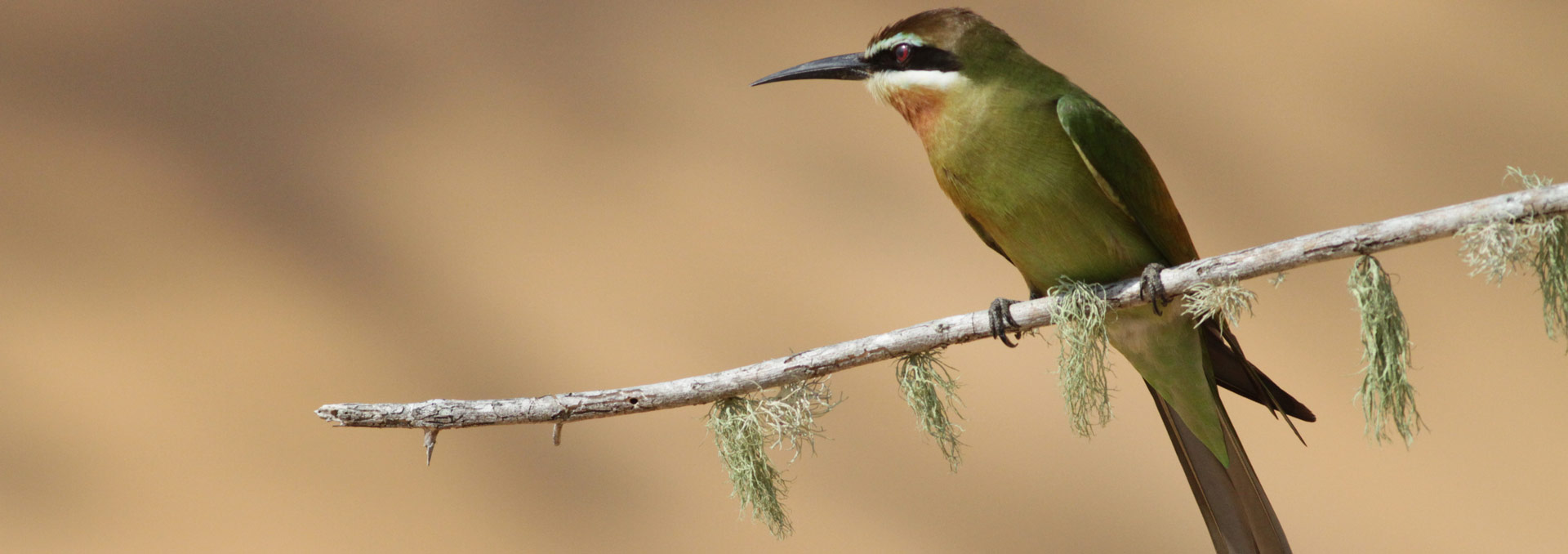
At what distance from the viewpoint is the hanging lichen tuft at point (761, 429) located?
40.4 inches

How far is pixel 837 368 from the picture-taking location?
1017 millimetres

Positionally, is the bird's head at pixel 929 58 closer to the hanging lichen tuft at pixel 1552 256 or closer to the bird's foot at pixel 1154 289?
the bird's foot at pixel 1154 289

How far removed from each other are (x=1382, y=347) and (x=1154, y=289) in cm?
20

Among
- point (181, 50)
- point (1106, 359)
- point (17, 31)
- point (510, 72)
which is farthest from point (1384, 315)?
point (17, 31)

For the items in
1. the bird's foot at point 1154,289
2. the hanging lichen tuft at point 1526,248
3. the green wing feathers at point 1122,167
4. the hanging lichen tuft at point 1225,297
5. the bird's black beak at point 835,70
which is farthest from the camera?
the bird's black beak at point 835,70

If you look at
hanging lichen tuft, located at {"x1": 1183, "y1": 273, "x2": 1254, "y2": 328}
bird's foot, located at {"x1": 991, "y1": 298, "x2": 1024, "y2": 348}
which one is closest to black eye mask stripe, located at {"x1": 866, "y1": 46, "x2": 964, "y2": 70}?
bird's foot, located at {"x1": 991, "y1": 298, "x2": 1024, "y2": 348}

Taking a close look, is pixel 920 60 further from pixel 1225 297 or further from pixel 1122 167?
pixel 1225 297

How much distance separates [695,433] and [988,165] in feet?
3.03

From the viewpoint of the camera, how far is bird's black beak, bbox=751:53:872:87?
126 centimetres

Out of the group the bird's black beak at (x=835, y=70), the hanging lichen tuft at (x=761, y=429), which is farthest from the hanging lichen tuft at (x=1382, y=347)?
the bird's black beak at (x=835, y=70)

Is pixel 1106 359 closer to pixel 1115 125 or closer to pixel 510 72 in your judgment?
pixel 1115 125

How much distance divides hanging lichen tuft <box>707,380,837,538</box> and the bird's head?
0.37 m

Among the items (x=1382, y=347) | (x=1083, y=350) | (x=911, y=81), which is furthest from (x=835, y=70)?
(x=1382, y=347)

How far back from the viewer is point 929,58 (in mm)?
1211
